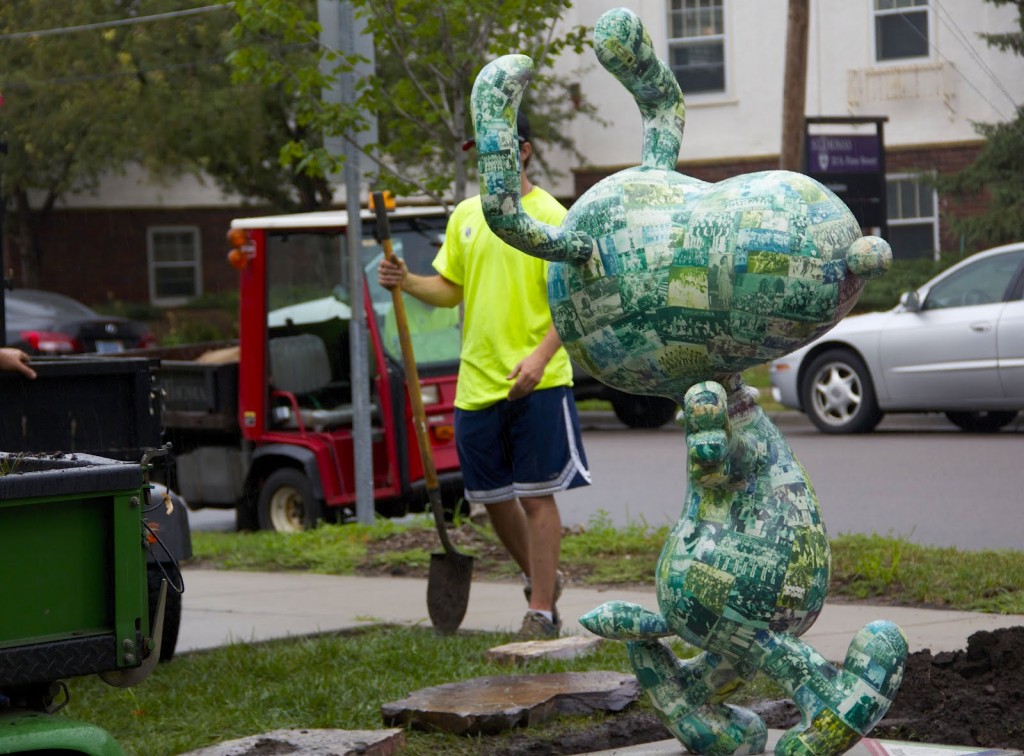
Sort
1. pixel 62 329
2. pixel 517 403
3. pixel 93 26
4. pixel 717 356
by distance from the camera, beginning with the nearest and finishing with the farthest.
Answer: pixel 717 356 → pixel 517 403 → pixel 62 329 → pixel 93 26

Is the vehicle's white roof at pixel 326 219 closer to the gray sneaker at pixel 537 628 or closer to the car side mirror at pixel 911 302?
the gray sneaker at pixel 537 628

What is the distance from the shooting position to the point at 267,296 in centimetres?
1018

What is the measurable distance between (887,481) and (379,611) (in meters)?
5.16

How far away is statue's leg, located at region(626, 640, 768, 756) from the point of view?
3.82m

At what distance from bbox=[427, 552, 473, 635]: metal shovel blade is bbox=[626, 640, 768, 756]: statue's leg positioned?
2346mm

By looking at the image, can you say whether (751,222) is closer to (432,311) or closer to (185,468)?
(432,311)

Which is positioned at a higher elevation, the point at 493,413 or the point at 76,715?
the point at 493,413

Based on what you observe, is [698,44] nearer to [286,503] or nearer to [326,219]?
[326,219]

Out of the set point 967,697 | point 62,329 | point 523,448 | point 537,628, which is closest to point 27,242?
point 62,329

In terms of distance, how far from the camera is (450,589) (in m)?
6.20

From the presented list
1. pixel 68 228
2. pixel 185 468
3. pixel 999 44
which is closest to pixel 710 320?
pixel 999 44

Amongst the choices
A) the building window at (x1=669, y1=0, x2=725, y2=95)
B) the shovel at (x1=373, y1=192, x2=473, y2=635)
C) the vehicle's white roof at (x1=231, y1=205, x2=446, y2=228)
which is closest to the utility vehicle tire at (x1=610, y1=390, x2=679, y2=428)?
the vehicle's white roof at (x1=231, y1=205, x2=446, y2=228)

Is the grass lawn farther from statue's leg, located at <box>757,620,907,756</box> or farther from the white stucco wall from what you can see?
the white stucco wall

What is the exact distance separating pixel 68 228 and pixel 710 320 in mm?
32292
